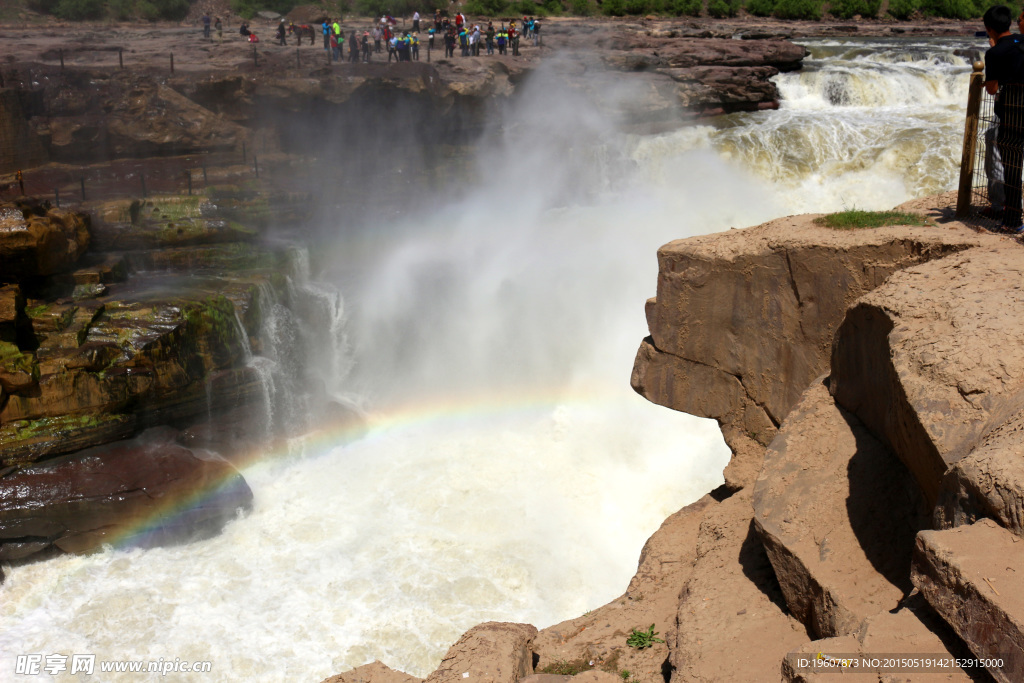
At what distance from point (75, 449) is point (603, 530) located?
6750mm

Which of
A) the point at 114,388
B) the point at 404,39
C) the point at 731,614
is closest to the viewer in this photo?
the point at 731,614

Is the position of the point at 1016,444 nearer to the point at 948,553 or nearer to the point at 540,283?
the point at 948,553

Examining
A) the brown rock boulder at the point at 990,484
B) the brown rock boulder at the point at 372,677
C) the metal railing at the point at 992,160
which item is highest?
the metal railing at the point at 992,160

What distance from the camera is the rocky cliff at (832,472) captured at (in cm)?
256

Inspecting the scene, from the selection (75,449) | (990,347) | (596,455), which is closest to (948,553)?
(990,347)

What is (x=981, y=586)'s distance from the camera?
234 centimetres

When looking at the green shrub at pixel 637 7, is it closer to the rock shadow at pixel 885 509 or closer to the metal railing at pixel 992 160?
the metal railing at pixel 992 160

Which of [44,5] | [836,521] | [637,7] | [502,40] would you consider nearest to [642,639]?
[836,521]

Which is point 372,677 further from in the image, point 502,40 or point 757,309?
point 502,40

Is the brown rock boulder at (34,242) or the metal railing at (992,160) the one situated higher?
the metal railing at (992,160)

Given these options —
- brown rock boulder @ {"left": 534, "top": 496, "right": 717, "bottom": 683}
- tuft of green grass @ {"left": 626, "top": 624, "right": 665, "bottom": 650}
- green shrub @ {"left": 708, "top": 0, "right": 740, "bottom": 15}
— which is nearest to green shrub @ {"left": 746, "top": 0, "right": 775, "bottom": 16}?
green shrub @ {"left": 708, "top": 0, "right": 740, "bottom": 15}

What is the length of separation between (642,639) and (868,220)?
3293 mm

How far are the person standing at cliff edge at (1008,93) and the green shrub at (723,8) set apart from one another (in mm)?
32343

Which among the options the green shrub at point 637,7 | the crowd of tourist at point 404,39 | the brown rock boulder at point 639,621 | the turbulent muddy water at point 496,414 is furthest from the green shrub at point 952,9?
the brown rock boulder at point 639,621
